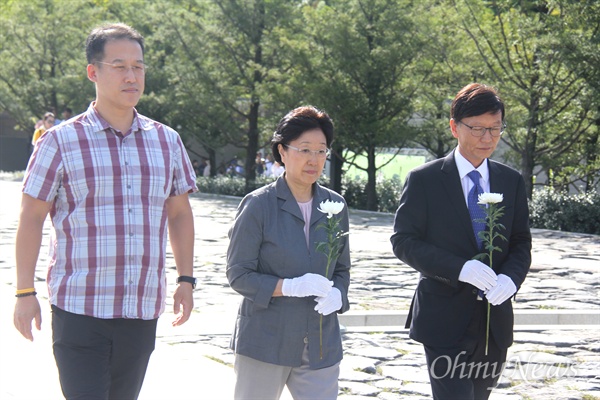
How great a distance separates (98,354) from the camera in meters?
3.62

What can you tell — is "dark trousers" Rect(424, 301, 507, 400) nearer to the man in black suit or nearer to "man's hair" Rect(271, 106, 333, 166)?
the man in black suit

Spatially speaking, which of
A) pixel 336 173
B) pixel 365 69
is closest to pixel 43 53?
pixel 336 173

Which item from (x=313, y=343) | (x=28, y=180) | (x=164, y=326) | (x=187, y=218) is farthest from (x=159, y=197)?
(x=164, y=326)

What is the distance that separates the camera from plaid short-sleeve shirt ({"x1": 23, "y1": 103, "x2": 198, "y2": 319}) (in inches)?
143

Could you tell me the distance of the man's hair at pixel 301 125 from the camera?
12.6ft

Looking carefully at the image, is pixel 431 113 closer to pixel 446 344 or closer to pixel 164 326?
pixel 164 326

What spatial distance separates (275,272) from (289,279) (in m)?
0.09

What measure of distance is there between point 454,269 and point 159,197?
130cm

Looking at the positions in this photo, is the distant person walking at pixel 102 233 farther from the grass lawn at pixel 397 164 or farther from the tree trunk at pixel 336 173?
the grass lawn at pixel 397 164

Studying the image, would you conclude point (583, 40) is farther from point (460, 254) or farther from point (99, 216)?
point (99, 216)

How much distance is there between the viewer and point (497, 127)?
414 centimetres

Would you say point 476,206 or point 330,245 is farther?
point 476,206

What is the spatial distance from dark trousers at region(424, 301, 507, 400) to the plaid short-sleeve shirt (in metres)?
1.28

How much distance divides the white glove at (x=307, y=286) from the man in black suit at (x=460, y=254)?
591 millimetres
